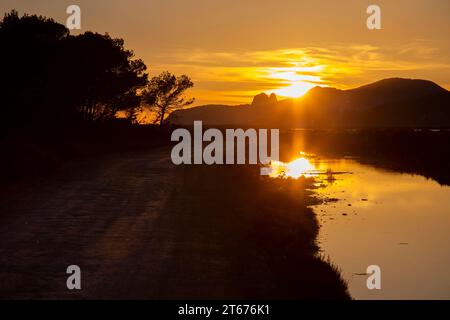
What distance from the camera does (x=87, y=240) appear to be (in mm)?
15719

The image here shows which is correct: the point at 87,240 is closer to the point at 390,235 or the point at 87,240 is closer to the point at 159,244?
the point at 159,244

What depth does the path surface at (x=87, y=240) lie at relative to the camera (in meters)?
11.6

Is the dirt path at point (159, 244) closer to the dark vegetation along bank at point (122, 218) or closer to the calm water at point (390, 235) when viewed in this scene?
the dark vegetation along bank at point (122, 218)

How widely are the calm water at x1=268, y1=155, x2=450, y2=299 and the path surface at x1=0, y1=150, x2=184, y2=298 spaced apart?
16.3 feet

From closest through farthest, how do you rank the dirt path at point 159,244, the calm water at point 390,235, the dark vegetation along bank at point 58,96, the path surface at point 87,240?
the path surface at point 87,240 < the dirt path at point 159,244 < the calm water at point 390,235 < the dark vegetation along bank at point 58,96

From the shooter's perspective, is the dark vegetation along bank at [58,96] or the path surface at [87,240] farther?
the dark vegetation along bank at [58,96]

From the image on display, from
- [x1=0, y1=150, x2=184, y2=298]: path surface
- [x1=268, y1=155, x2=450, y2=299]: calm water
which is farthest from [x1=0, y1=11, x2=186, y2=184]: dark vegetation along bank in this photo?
[x1=268, y1=155, x2=450, y2=299]: calm water

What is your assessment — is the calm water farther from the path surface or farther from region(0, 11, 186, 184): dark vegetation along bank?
region(0, 11, 186, 184): dark vegetation along bank

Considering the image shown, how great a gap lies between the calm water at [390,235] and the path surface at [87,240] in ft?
16.3

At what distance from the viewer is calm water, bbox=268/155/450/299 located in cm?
1488

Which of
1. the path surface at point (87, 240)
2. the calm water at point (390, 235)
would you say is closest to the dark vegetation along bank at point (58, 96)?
the path surface at point (87, 240)

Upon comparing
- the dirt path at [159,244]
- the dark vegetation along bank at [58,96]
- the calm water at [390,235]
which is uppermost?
the dark vegetation along bank at [58,96]

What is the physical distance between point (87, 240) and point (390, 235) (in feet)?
35.7

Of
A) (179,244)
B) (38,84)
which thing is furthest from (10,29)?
(179,244)
